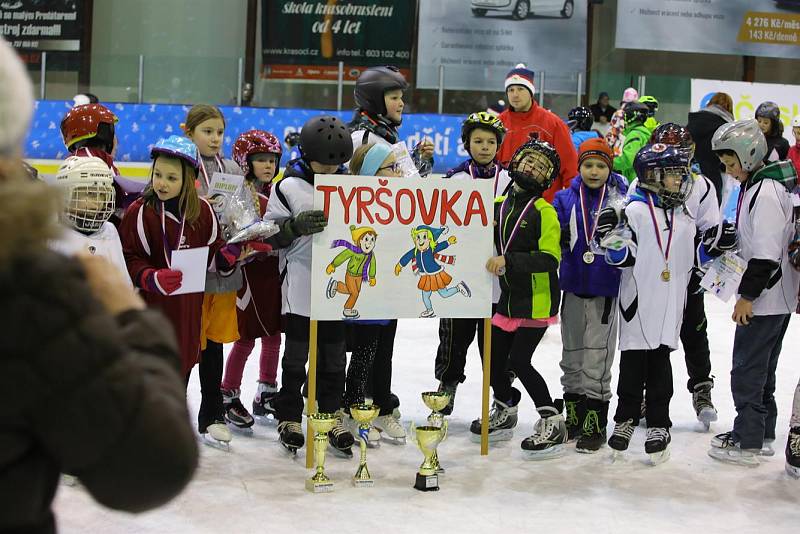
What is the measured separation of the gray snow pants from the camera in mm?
4383

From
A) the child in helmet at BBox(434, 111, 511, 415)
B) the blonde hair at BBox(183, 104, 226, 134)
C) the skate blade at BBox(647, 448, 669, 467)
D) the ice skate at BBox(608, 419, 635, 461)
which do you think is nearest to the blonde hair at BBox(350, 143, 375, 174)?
the child in helmet at BBox(434, 111, 511, 415)

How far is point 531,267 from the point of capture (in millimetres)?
4125

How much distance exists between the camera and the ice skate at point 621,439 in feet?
13.8

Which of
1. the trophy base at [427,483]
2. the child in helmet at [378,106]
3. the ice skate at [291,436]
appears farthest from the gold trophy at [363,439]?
the child in helmet at [378,106]

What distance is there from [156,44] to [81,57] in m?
1.26

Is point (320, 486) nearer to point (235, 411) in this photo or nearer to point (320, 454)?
point (320, 454)

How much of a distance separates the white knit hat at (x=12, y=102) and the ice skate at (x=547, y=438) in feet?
11.0

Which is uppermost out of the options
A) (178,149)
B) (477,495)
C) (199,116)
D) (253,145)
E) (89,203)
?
(199,116)

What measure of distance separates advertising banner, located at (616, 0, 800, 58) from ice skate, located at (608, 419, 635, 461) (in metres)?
10.0

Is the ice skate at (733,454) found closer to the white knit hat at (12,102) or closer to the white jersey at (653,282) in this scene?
the white jersey at (653,282)

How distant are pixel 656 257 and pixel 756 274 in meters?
0.40

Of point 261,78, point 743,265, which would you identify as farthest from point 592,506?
point 261,78

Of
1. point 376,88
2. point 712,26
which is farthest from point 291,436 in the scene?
point 712,26

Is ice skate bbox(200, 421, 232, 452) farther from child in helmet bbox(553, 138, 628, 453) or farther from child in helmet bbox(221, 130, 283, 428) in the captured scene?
child in helmet bbox(553, 138, 628, 453)
